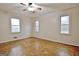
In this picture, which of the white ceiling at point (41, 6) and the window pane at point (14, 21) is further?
the window pane at point (14, 21)

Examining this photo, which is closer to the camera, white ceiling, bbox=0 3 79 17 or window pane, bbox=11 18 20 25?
white ceiling, bbox=0 3 79 17

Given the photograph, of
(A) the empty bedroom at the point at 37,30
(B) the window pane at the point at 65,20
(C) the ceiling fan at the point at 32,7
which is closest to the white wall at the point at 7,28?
(A) the empty bedroom at the point at 37,30

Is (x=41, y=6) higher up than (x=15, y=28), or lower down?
higher up

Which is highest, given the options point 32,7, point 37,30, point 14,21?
point 32,7

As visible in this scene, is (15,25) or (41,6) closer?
(41,6)

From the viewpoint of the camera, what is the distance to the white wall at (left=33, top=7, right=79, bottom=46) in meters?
1.47

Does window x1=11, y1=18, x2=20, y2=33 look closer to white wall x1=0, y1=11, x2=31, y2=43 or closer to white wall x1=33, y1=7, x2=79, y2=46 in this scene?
white wall x1=0, y1=11, x2=31, y2=43

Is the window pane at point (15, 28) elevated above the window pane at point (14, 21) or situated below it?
below

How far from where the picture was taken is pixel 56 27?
5.11ft

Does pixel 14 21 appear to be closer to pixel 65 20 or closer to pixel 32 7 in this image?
pixel 32 7

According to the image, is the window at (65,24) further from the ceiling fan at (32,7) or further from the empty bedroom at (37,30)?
the ceiling fan at (32,7)

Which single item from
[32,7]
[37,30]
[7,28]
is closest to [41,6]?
[32,7]

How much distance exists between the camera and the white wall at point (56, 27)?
1474mm

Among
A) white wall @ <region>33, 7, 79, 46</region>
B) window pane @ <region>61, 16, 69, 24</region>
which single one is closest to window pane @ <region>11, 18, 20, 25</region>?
white wall @ <region>33, 7, 79, 46</region>
